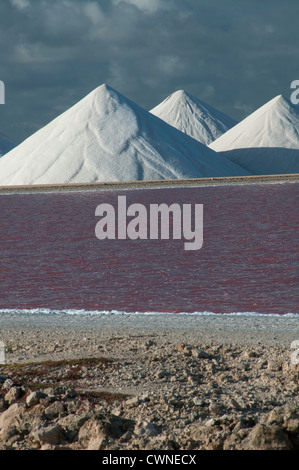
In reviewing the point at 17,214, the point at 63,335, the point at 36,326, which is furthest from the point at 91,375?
the point at 17,214

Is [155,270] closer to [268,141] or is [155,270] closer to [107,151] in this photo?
[107,151]

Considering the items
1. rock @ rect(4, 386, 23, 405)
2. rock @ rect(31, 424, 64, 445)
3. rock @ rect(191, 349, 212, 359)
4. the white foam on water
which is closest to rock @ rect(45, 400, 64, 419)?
rock @ rect(31, 424, 64, 445)

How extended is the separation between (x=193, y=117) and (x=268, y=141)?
1765 inches

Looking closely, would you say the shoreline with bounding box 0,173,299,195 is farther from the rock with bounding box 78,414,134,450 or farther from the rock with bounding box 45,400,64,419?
the rock with bounding box 78,414,134,450

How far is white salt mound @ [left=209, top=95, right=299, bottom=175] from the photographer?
108688 millimetres

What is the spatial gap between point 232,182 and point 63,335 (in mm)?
69314

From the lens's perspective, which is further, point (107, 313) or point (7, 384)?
point (107, 313)

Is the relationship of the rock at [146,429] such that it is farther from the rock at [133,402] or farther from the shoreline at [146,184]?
the shoreline at [146,184]

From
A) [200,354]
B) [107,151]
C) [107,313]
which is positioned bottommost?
[200,354]

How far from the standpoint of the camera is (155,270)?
19.4 metres

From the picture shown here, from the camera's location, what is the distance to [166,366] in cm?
853

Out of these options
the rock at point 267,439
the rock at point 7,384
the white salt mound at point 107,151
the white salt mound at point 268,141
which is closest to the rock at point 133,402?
the rock at point 267,439

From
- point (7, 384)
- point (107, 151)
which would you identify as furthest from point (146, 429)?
point (107, 151)

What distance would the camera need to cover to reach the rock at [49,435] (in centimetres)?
600
